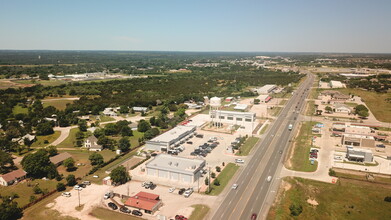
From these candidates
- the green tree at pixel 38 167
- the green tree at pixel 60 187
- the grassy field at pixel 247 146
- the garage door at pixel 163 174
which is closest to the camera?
the green tree at pixel 60 187

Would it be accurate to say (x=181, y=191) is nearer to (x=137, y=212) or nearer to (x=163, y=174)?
(x=163, y=174)

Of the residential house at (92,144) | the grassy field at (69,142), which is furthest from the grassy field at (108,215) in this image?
the grassy field at (69,142)

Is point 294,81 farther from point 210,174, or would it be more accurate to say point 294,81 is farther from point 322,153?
point 210,174

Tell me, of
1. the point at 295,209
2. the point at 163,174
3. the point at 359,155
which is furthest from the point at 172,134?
the point at 359,155

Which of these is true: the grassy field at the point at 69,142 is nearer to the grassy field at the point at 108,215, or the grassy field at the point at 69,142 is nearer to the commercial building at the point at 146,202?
the grassy field at the point at 108,215

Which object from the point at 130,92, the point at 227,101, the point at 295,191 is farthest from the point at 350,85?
the point at 295,191

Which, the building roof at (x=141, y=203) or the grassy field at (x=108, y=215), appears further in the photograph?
the building roof at (x=141, y=203)
